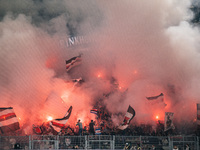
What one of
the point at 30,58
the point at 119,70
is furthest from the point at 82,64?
the point at 30,58

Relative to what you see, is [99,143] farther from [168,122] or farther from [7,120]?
[7,120]

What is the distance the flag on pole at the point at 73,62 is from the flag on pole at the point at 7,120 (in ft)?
20.9

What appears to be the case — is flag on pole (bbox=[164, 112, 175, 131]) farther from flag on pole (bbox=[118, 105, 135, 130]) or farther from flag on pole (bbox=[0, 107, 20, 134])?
flag on pole (bbox=[0, 107, 20, 134])

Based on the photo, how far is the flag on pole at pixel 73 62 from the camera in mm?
22469

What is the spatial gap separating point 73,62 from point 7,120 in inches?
297

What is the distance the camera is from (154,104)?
19562 millimetres

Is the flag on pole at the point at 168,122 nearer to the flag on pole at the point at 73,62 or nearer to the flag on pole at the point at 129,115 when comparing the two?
the flag on pole at the point at 129,115

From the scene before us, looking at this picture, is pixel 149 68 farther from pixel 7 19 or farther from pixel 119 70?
pixel 7 19

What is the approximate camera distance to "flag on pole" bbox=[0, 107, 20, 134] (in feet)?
54.9

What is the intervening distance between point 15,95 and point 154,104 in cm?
912

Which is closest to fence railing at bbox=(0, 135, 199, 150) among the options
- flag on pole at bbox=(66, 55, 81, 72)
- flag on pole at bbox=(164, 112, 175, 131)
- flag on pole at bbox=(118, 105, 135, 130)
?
flag on pole at bbox=(118, 105, 135, 130)

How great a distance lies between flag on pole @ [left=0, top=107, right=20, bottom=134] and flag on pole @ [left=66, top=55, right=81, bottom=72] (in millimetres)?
6378

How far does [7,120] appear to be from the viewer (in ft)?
55.6

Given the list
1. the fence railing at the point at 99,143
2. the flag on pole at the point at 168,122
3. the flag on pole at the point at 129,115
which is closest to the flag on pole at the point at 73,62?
the flag on pole at the point at 129,115
